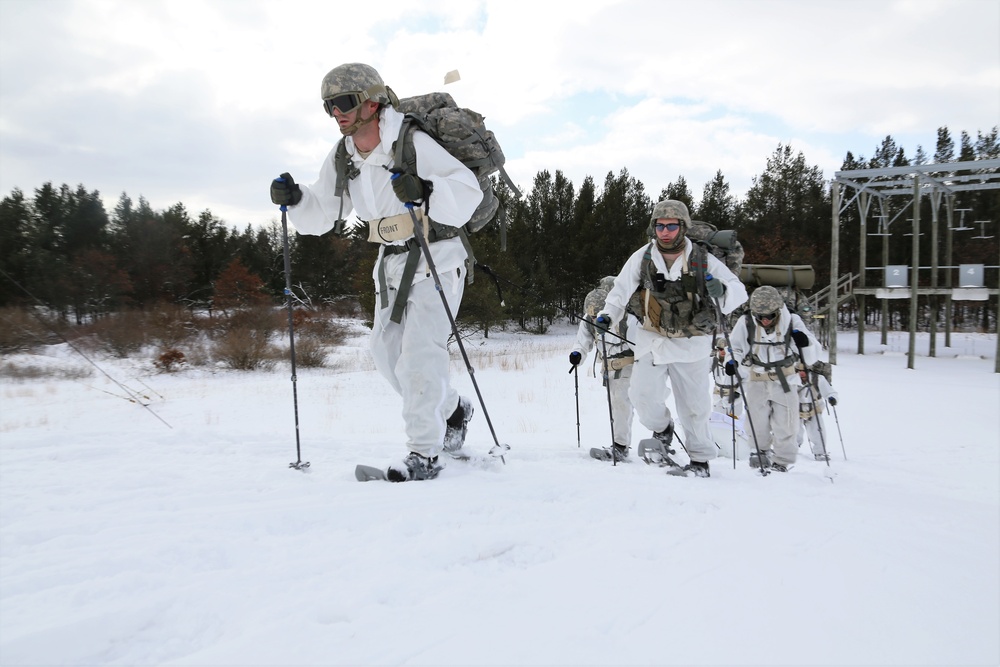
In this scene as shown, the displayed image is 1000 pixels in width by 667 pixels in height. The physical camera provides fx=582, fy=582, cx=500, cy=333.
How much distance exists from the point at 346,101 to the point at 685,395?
143 inches

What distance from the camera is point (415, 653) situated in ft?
4.95

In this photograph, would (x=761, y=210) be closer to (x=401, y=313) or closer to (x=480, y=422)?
(x=480, y=422)

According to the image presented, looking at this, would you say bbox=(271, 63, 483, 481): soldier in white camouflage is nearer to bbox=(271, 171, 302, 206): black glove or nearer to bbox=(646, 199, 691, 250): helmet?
bbox=(271, 171, 302, 206): black glove

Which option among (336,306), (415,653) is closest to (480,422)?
(415,653)

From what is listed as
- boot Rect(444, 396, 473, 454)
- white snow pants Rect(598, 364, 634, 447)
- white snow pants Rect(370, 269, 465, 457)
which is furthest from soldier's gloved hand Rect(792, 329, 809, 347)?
white snow pants Rect(370, 269, 465, 457)

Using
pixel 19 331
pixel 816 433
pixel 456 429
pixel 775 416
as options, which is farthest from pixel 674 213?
pixel 19 331

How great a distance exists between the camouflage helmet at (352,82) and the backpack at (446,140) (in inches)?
9.5

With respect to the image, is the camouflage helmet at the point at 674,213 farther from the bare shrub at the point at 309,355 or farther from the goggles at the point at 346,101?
the bare shrub at the point at 309,355

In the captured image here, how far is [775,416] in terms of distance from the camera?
7.84 m

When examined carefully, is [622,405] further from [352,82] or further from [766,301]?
[352,82]

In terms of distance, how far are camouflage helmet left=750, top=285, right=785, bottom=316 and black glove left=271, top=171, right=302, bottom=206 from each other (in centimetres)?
602

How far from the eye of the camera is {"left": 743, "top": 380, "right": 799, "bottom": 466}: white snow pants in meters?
7.67

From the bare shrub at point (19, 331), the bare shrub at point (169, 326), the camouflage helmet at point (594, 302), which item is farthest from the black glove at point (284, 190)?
the bare shrub at point (169, 326)

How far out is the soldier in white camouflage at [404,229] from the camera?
3.47 metres
